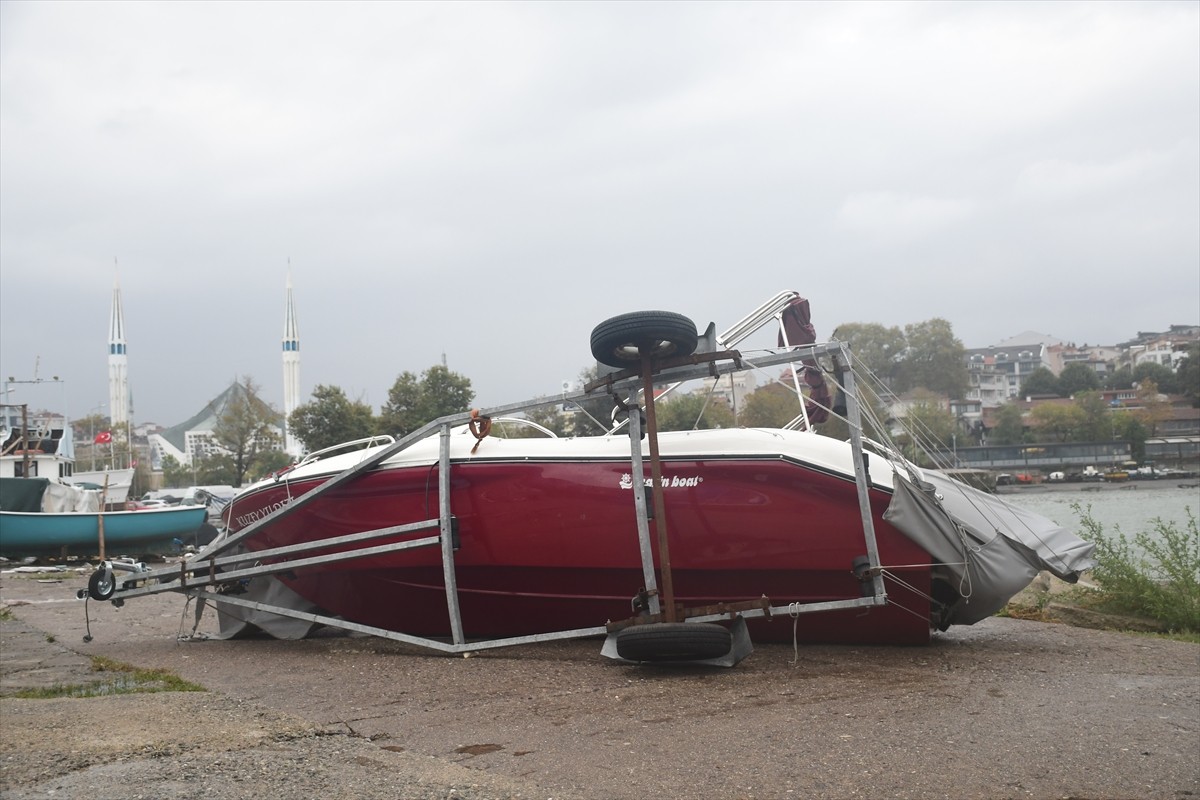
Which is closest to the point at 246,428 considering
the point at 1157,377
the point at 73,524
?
the point at 73,524

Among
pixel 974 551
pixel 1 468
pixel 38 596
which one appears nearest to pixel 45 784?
pixel 974 551

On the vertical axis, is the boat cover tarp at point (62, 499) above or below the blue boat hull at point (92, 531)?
above

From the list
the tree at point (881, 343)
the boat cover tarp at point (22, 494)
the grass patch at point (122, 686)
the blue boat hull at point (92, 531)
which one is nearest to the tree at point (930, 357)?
the tree at point (881, 343)

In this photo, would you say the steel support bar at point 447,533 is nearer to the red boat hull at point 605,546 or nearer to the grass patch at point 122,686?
the red boat hull at point 605,546

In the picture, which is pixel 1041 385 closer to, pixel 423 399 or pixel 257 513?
pixel 423 399

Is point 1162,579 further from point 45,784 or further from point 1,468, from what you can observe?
point 1,468

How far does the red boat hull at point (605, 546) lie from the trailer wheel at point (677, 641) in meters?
0.93

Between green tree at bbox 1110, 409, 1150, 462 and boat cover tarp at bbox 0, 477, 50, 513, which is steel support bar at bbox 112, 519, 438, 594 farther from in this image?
green tree at bbox 1110, 409, 1150, 462

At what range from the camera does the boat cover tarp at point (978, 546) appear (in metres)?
6.94

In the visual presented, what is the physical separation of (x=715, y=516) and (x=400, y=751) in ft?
10.4

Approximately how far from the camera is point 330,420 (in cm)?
4106

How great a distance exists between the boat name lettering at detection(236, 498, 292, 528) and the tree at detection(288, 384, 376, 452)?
30.9 m

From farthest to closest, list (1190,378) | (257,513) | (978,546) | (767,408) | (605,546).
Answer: (1190,378), (767,408), (257,513), (605,546), (978,546)

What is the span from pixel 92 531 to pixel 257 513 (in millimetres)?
18143
